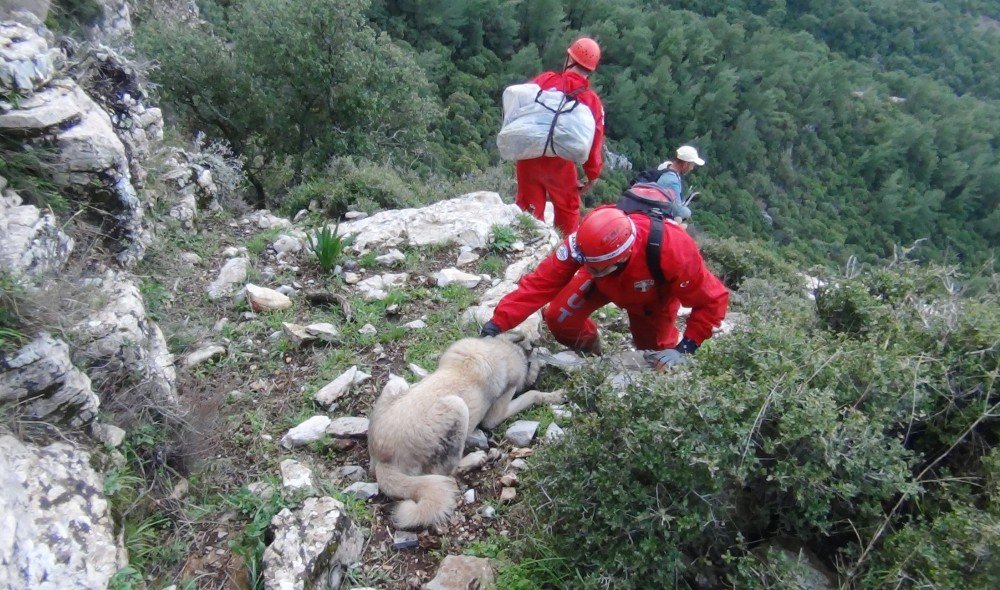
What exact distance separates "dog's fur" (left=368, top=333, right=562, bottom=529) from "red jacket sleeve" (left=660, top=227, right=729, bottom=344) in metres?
1.15

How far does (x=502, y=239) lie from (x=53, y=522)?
429 centimetres

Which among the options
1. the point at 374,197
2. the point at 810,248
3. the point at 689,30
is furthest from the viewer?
the point at 689,30

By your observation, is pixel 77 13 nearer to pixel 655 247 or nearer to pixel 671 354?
pixel 655 247

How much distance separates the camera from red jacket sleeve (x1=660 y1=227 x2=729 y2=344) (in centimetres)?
384

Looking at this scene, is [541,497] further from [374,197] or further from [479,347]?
[374,197]

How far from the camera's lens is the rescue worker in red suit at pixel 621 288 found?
377 cm

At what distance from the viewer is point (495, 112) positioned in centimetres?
2881

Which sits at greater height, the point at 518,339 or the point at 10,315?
the point at 10,315

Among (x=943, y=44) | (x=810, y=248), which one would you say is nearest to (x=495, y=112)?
(x=810, y=248)

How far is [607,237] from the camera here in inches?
145

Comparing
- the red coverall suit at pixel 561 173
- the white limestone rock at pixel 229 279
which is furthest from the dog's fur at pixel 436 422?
the red coverall suit at pixel 561 173

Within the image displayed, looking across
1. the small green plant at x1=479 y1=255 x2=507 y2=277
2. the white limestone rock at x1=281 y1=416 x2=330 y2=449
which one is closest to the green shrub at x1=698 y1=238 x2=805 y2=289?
the small green plant at x1=479 y1=255 x2=507 y2=277

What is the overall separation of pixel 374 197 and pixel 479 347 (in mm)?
3724

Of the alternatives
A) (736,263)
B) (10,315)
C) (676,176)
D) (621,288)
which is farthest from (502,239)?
(736,263)
